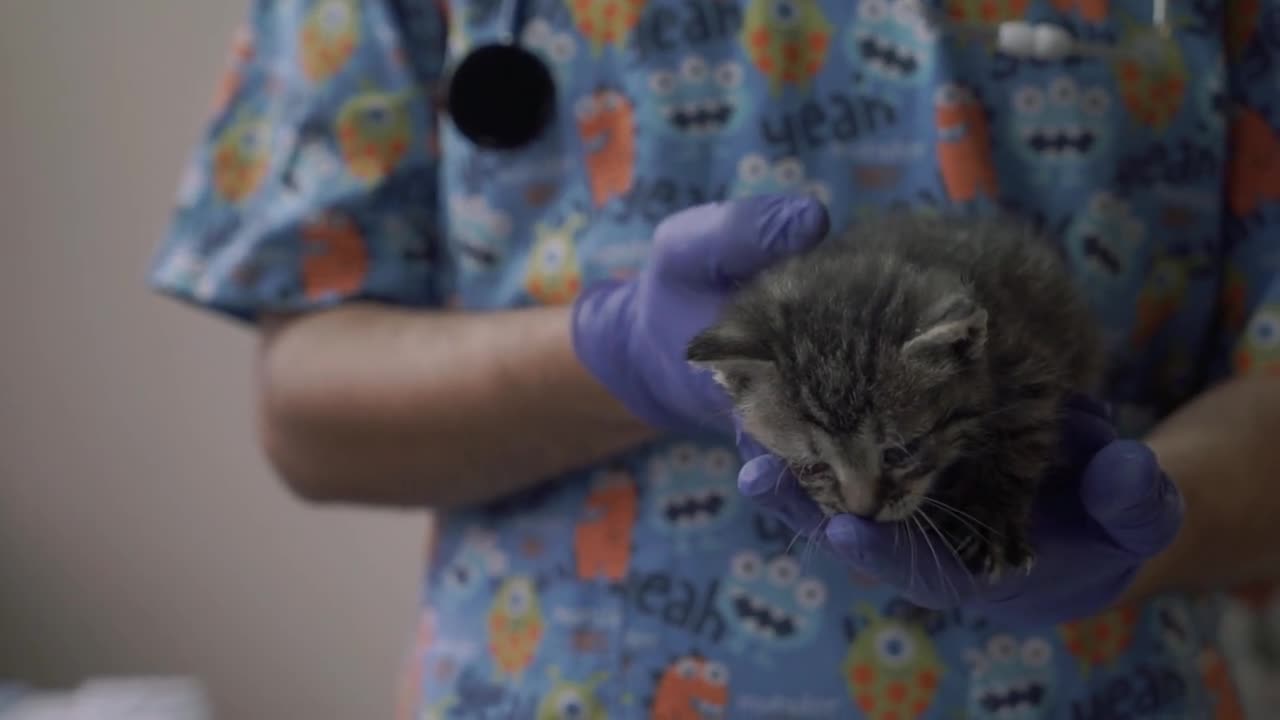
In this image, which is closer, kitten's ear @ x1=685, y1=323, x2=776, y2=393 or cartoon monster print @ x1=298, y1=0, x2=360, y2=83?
kitten's ear @ x1=685, y1=323, x2=776, y2=393

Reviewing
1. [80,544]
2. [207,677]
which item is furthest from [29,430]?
[207,677]

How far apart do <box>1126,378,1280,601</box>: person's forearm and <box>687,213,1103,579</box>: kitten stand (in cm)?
16

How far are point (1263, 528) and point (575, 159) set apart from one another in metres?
0.69

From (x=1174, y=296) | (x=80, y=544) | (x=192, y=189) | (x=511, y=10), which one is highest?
(x=511, y=10)

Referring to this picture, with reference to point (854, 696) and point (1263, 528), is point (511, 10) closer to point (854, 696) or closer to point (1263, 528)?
point (854, 696)

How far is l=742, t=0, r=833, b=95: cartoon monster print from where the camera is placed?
951 mm

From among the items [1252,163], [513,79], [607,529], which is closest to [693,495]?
[607,529]

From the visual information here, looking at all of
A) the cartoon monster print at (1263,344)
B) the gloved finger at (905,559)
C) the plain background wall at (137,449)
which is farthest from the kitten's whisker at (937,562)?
the plain background wall at (137,449)

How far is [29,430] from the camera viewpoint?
5.73 ft

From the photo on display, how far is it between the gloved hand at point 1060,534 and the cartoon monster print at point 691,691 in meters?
0.16

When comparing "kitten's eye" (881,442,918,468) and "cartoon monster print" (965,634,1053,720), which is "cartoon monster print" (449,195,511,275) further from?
"cartoon monster print" (965,634,1053,720)

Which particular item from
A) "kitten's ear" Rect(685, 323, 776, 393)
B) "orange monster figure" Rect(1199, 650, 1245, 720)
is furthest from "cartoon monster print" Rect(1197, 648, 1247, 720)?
"kitten's ear" Rect(685, 323, 776, 393)

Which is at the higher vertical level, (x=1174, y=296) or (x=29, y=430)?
(x=1174, y=296)

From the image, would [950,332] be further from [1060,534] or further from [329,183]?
[329,183]
